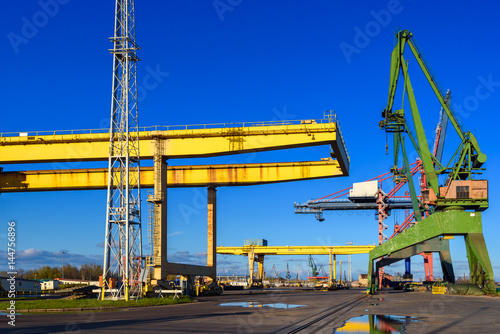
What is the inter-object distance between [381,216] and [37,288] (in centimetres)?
5084

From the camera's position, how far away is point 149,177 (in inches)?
1705

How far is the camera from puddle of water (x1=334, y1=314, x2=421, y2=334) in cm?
1552

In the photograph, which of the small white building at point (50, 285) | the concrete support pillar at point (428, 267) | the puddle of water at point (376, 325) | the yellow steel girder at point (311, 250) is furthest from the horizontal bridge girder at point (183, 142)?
the yellow steel girder at point (311, 250)

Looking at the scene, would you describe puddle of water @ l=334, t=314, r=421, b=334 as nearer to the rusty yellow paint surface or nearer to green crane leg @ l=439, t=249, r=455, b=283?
the rusty yellow paint surface

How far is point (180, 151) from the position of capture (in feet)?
120

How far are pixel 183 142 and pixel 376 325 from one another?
2284 cm

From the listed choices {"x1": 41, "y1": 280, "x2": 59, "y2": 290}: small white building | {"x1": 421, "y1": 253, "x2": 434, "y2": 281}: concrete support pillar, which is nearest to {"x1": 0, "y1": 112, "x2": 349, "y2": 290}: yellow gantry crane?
{"x1": 41, "y1": 280, "x2": 59, "y2": 290}: small white building

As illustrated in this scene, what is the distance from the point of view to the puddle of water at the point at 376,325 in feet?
→ 50.9

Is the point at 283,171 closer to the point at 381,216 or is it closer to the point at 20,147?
the point at 20,147

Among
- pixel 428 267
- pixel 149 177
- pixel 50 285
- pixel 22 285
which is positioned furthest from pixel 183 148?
pixel 428 267

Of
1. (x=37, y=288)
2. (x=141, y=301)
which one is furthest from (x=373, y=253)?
(x=37, y=288)

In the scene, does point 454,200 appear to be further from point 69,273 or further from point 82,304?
point 69,273

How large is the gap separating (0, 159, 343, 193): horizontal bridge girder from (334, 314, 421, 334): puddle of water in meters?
23.2

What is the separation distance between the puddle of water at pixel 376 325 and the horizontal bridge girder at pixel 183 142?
16544mm
